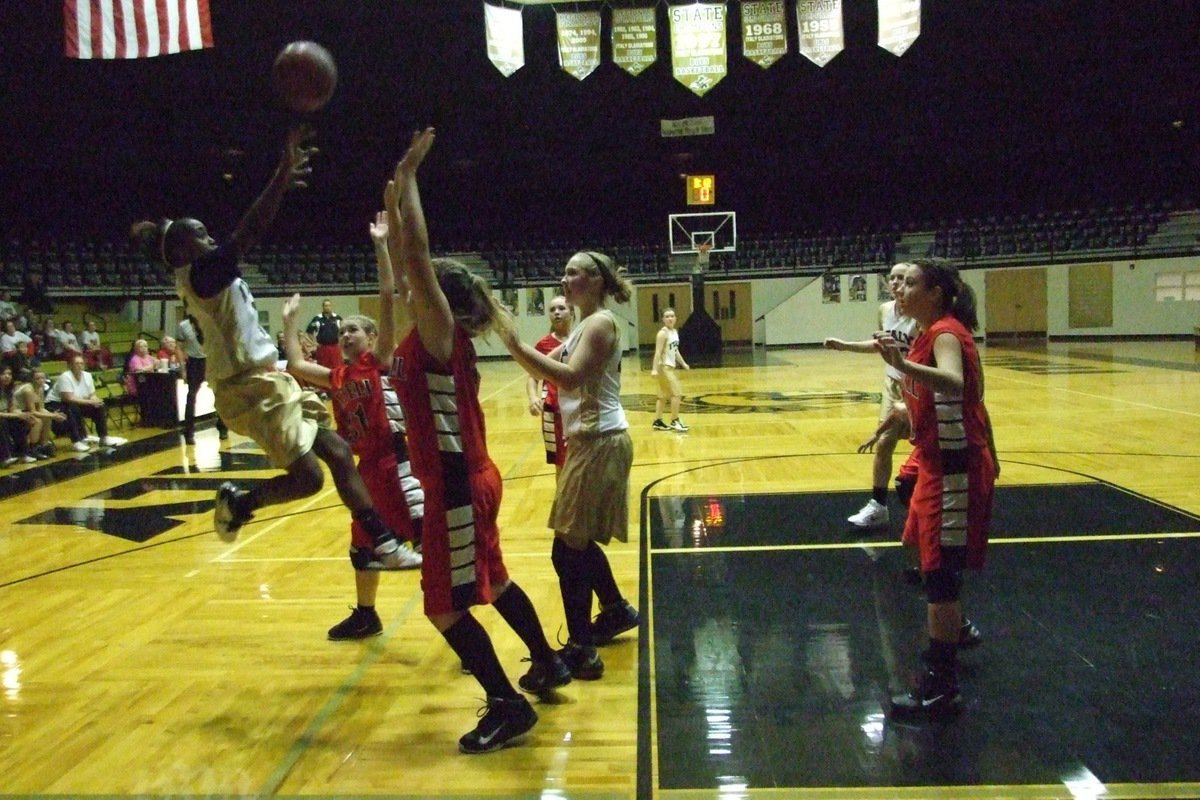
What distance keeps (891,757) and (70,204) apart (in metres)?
24.6

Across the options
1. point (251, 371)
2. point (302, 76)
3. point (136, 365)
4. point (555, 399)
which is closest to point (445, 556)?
point (251, 371)

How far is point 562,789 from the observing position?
2.67 meters

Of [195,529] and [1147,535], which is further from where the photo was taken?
[195,529]

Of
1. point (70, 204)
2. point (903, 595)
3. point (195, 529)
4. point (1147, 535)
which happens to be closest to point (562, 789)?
point (903, 595)

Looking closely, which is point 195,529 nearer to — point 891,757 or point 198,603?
point 198,603

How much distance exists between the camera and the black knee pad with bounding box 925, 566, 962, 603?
305cm

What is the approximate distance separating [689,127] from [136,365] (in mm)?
16097

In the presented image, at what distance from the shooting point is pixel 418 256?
8.58 ft

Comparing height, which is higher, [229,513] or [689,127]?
[689,127]

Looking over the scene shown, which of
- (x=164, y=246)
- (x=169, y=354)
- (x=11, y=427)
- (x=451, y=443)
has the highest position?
(x=164, y=246)

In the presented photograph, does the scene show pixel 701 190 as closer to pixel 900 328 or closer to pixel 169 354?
pixel 169 354

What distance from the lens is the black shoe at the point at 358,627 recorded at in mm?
4066

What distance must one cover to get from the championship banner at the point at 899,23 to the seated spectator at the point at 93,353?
1245cm

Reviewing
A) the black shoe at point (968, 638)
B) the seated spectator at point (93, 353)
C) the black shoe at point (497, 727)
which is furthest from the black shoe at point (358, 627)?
the seated spectator at point (93, 353)
